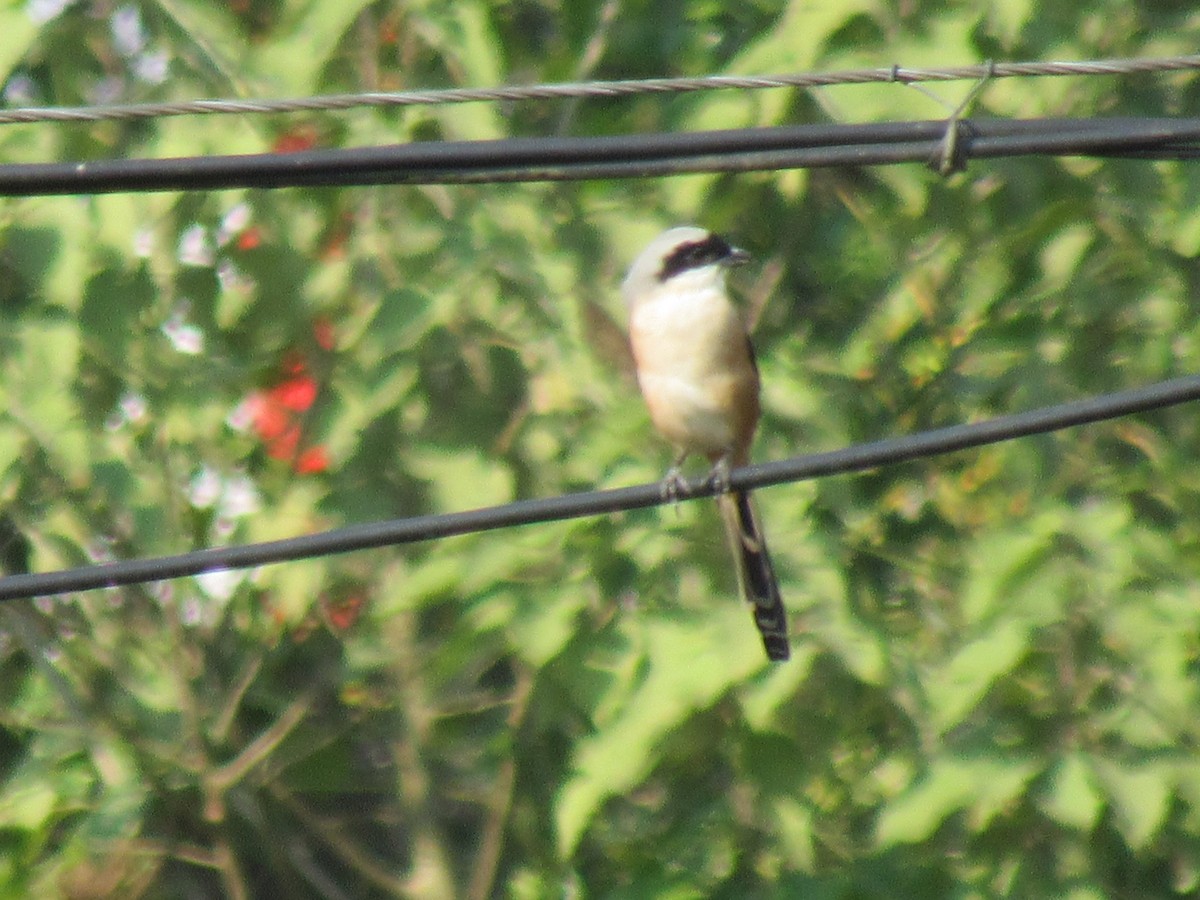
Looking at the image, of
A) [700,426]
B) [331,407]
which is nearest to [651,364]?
[700,426]

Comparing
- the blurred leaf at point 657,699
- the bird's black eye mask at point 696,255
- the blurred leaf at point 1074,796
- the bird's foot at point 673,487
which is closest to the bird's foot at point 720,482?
the bird's foot at point 673,487

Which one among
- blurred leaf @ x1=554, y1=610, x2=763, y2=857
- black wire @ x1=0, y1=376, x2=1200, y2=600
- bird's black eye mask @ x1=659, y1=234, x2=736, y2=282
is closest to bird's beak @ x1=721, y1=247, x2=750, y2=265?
bird's black eye mask @ x1=659, y1=234, x2=736, y2=282

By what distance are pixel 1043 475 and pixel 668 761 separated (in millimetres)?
1142

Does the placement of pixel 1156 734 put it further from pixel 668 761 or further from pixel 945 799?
pixel 668 761

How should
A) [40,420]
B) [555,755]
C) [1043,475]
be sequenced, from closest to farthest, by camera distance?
1. [40,420]
2. [1043,475]
3. [555,755]

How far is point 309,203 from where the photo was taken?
13.3 ft

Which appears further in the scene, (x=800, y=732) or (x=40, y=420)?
(x=800, y=732)

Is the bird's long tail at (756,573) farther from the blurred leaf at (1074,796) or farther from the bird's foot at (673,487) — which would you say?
the blurred leaf at (1074,796)

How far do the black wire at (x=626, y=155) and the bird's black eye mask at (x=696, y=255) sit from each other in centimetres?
178

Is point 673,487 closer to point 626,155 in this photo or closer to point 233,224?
point 626,155

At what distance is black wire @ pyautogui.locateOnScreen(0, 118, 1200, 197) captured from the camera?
236 cm

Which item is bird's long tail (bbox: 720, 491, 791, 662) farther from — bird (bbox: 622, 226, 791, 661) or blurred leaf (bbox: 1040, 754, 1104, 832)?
blurred leaf (bbox: 1040, 754, 1104, 832)

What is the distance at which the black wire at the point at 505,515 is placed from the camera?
2.62 m

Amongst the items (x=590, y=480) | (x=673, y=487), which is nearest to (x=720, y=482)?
(x=673, y=487)
